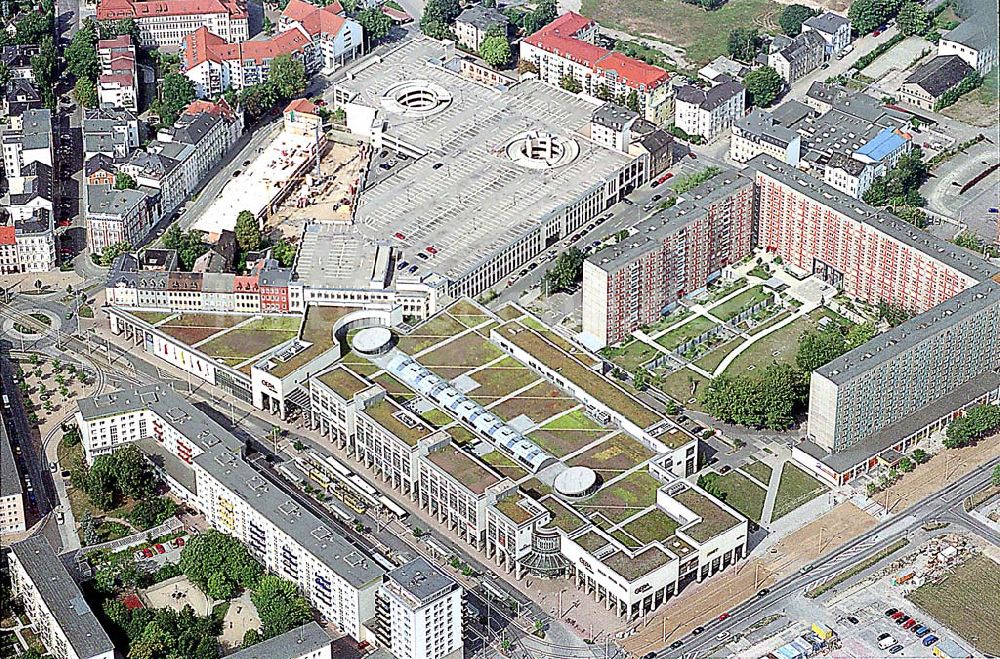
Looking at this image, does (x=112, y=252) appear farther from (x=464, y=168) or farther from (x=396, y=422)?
(x=396, y=422)

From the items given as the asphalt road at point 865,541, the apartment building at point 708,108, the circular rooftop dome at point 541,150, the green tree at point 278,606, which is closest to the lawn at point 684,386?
the asphalt road at point 865,541

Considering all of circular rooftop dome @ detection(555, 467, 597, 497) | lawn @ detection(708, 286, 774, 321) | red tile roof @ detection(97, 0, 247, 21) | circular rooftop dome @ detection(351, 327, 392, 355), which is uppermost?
red tile roof @ detection(97, 0, 247, 21)

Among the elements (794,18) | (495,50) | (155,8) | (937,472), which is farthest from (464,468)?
(794,18)

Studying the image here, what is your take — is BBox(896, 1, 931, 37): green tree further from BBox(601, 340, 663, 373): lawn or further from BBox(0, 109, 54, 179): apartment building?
BBox(0, 109, 54, 179): apartment building

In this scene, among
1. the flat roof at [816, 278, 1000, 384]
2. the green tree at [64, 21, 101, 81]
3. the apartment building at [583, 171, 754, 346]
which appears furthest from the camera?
the green tree at [64, 21, 101, 81]

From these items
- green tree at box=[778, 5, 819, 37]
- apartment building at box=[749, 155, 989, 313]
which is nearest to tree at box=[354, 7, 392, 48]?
green tree at box=[778, 5, 819, 37]

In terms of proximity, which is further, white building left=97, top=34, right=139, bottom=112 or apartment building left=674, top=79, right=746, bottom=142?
white building left=97, top=34, right=139, bottom=112

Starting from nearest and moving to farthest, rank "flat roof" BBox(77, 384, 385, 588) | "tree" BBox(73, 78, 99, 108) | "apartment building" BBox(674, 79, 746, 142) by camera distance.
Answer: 1. "flat roof" BBox(77, 384, 385, 588)
2. "apartment building" BBox(674, 79, 746, 142)
3. "tree" BBox(73, 78, 99, 108)

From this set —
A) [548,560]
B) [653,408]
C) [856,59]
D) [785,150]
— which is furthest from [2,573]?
[856,59]

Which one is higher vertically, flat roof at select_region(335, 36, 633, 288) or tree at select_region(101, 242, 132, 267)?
flat roof at select_region(335, 36, 633, 288)
